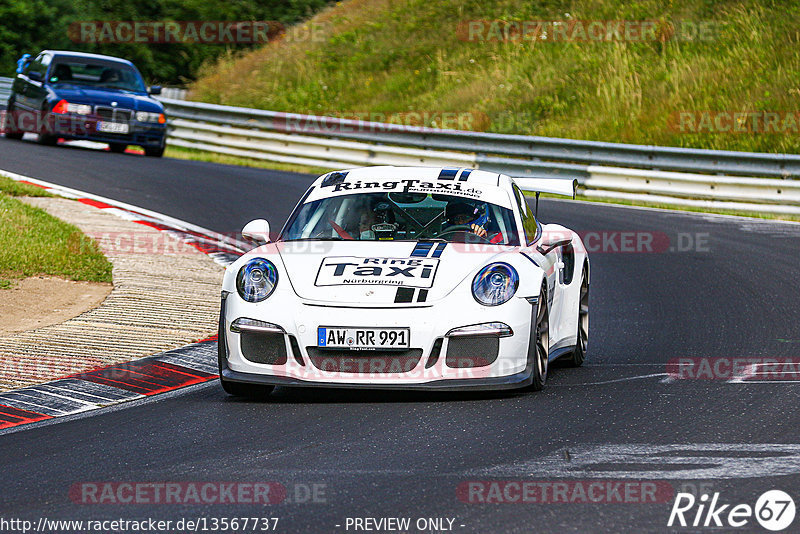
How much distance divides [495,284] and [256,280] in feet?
4.40

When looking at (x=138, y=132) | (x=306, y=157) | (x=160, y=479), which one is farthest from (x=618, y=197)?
(x=160, y=479)

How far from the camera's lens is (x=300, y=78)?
101 feet

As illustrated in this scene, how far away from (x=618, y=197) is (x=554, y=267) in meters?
12.2

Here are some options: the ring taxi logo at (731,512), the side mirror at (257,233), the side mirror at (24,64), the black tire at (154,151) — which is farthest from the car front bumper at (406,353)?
the side mirror at (24,64)

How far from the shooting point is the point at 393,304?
696cm

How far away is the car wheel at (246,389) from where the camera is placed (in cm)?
730

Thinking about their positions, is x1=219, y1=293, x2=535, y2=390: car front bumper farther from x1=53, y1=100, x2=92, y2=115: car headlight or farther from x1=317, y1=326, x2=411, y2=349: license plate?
x1=53, y1=100, x2=92, y2=115: car headlight

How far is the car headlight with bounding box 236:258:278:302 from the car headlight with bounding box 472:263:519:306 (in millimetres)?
1128

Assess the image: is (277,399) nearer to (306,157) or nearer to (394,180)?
(394,180)

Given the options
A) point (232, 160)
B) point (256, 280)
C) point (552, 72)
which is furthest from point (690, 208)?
point (256, 280)

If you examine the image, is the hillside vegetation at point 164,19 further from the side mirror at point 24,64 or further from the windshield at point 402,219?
the windshield at point 402,219

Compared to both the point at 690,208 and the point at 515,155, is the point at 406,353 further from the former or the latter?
the point at 515,155

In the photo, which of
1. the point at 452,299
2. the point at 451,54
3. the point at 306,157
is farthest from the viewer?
the point at 451,54

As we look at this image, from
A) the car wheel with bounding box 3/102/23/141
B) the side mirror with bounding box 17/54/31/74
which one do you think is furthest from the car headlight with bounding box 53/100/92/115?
the side mirror with bounding box 17/54/31/74
